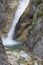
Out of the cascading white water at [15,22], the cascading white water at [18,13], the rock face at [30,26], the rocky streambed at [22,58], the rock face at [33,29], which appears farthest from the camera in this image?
the cascading white water at [18,13]

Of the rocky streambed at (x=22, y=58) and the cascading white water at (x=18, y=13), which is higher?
the cascading white water at (x=18, y=13)

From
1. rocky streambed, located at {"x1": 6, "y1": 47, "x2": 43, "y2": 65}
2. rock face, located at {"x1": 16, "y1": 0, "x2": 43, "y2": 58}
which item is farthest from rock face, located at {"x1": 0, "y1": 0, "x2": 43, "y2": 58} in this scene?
rocky streambed, located at {"x1": 6, "y1": 47, "x2": 43, "y2": 65}

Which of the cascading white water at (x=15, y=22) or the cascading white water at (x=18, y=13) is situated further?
the cascading white water at (x=18, y=13)

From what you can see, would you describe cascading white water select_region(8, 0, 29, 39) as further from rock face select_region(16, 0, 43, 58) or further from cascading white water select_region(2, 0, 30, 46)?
rock face select_region(16, 0, 43, 58)

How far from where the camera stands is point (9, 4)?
2477 centimetres

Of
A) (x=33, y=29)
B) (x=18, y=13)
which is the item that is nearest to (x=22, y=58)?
(x=33, y=29)

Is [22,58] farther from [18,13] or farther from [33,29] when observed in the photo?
[18,13]

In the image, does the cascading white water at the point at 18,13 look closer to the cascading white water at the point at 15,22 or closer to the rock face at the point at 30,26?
the cascading white water at the point at 15,22

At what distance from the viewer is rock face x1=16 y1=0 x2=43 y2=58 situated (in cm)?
1438

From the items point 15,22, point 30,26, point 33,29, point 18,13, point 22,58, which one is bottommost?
point 22,58

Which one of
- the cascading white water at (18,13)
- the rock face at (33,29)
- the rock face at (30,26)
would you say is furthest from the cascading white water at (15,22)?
the rock face at (33,29)

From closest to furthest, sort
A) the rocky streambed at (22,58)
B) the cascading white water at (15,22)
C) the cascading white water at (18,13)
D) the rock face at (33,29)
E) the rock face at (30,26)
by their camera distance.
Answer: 1. the rocky streambed at (22,58)
2. the rock face at (33,29)
3. the rock face at (30,26)
4. the cascading white water at (15,22)
5. the cascading white water at (18,13)

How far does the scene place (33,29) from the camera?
Answer: 1620 centimetres

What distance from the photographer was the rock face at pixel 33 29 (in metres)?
14.4
